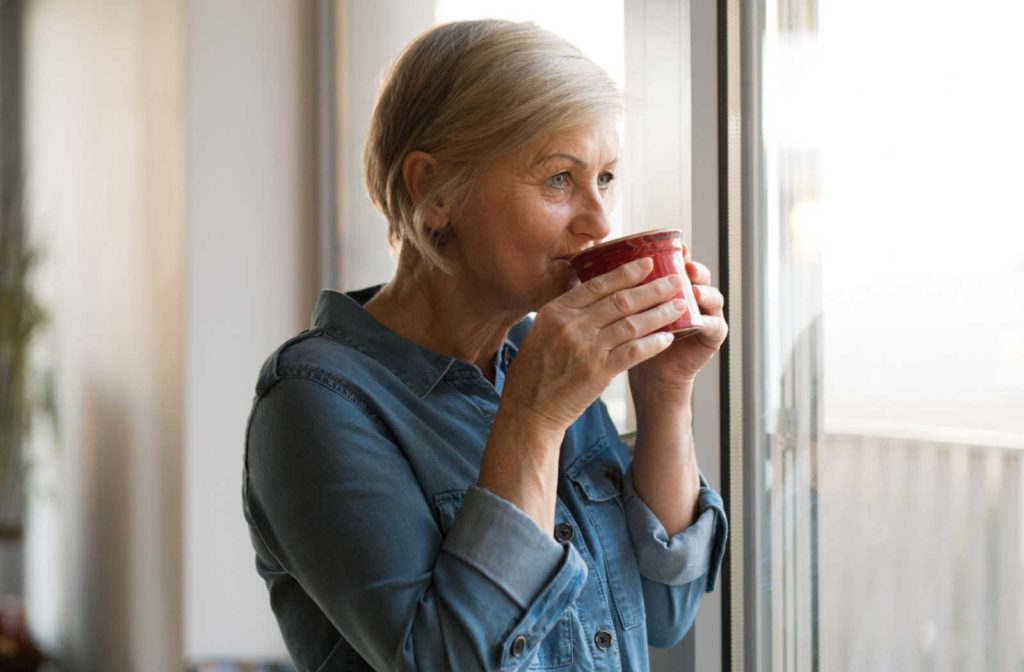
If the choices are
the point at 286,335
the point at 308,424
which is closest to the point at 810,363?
the point at 308,424

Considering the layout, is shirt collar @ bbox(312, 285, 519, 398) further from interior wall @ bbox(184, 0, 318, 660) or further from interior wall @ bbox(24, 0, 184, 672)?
interior wall @ bbox(24, 0, 184, 672)

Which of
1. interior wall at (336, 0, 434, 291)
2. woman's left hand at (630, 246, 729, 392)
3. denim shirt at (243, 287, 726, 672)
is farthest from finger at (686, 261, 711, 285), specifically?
interior wall at (336, 0, 434, 291)

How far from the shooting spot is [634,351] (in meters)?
0.83

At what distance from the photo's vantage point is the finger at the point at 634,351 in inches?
32.5

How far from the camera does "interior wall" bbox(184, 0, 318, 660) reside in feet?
7.75

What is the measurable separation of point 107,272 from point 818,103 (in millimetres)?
2701

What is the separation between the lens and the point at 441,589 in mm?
807

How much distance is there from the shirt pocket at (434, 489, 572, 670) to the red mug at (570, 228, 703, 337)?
245mm

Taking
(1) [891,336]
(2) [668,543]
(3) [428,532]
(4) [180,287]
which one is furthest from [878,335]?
(4) [180,287]

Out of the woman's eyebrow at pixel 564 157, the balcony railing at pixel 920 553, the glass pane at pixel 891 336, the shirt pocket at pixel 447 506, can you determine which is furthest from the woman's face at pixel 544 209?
the balcony railing at pixel 920 553

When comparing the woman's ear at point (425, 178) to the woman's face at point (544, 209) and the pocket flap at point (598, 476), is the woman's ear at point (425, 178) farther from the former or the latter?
the pocket flap at point (598, 476)

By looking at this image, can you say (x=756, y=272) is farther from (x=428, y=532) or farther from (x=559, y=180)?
(x=428, y=532)

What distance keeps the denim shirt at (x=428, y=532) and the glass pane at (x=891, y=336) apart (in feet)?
0.51

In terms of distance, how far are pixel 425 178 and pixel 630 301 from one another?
273 millimetres
